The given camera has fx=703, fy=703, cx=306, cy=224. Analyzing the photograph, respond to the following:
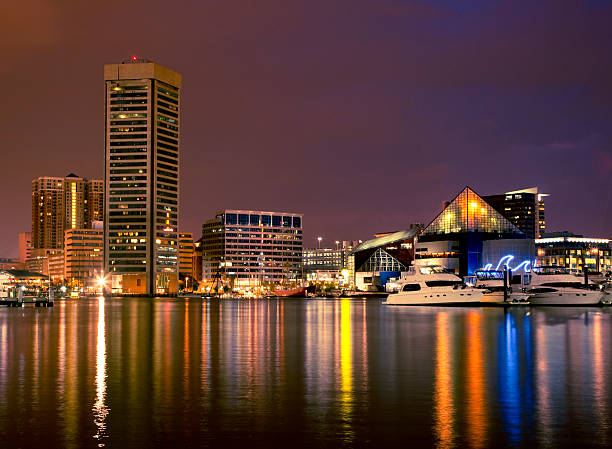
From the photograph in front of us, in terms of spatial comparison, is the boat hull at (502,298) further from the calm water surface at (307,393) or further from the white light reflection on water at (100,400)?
the white light reflection on water at (100,400)

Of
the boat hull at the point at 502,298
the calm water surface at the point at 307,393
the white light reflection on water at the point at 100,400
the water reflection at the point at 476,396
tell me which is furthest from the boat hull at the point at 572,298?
the white light reflection on water at the point at 100,400

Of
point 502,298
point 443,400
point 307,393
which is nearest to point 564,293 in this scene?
point 502,298

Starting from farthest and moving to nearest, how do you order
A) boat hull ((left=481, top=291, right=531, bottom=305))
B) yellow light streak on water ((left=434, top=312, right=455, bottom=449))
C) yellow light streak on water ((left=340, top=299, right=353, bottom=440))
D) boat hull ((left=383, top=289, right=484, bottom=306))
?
boat hull ((left=481, top=291, right=531, bottom=305))
boat hull ((left=383, top=289, right=484, bottom=306))
yellow light streak on water ((left=340, top=299, right=353, bottom=440))
yellow light streak on water ((left=434, top=312, right=455, bottom=449))

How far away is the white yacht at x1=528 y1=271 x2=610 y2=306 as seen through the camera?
382 feet

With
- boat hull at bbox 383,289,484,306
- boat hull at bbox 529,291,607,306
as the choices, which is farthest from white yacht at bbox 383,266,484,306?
boat hull at bbox 529,291,607,306

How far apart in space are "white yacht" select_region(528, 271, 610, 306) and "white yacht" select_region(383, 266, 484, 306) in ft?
32.7

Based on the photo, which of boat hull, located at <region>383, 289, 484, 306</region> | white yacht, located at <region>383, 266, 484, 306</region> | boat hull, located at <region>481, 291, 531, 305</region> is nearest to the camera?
boat hull, located at <region>383, 289, 484, 306</region>

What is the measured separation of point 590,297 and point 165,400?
106168mm

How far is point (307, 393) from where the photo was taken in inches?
1010

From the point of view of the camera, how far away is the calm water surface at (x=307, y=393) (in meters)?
18.8

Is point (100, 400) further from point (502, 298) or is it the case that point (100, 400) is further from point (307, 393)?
point (502, 298)

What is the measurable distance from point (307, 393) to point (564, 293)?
101874mm

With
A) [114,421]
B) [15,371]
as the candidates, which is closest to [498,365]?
[114,421]

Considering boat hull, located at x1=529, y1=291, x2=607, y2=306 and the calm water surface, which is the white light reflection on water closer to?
the calm water surface
